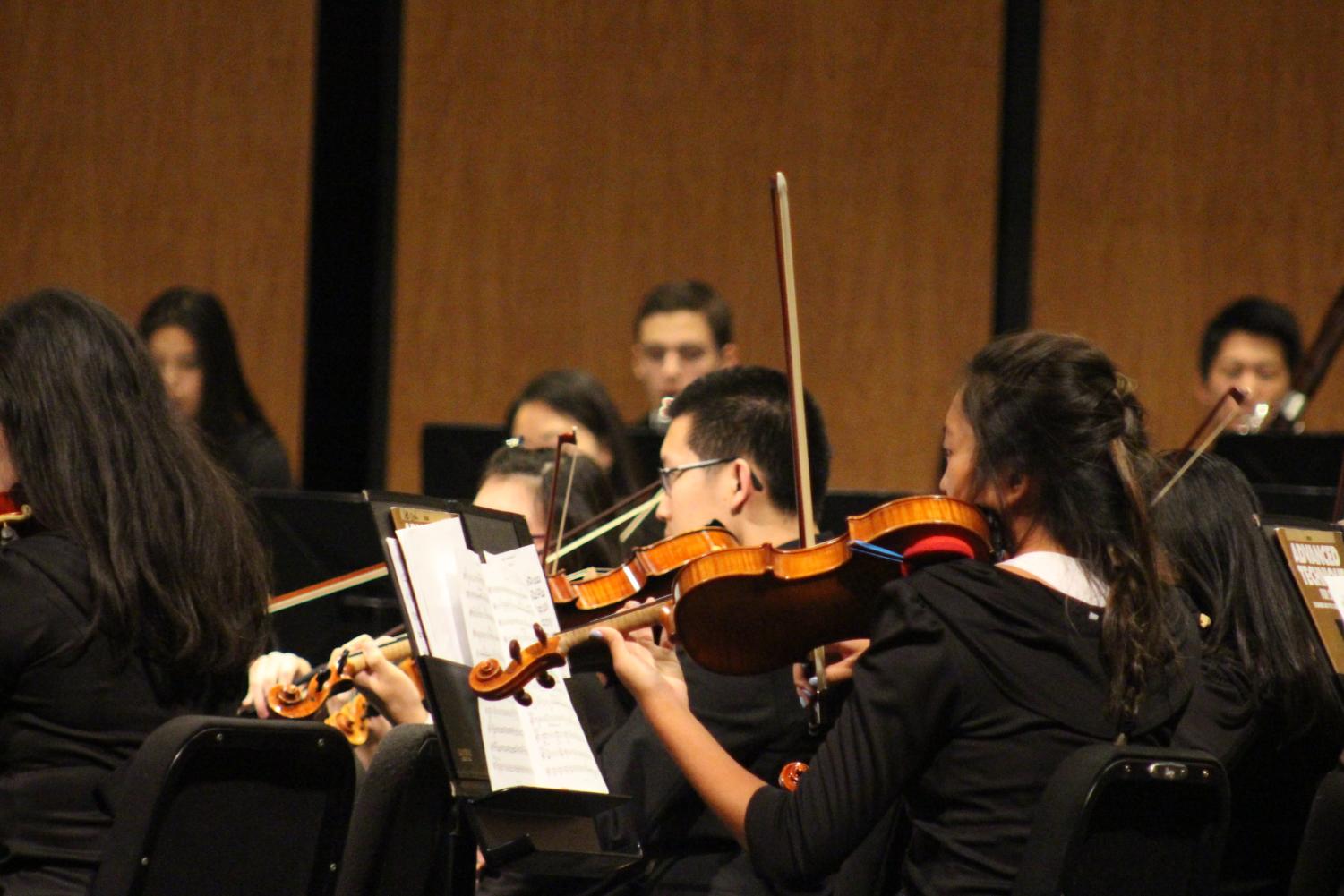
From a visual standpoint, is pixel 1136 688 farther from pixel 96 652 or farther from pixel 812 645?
pixel 96 652

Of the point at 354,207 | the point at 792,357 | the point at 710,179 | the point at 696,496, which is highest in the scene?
the point at 710,179

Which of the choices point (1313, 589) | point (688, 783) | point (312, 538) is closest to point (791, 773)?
point (688, 783)

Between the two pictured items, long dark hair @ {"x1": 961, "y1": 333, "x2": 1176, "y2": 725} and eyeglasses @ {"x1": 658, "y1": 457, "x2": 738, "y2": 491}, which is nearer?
long dark hair @ {"x1": 961, "y1": 333, "x2": 1176, "y2": 725}

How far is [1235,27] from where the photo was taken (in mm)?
5305

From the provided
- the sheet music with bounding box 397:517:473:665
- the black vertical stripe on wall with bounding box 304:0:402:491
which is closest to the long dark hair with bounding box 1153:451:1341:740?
the sheet music with bounding box 397:517:473:665

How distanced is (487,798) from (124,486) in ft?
2.00

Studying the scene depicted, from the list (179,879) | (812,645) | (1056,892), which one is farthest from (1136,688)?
(179,879)

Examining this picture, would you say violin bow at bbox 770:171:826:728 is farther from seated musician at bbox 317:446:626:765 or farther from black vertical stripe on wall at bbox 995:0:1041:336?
black vertical stripe on wall at bbox 995:0:1041:336

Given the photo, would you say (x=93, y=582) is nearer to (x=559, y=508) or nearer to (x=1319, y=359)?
(x=559, y=508)

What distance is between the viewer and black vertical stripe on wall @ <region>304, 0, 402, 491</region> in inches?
207

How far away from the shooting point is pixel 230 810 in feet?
5.91

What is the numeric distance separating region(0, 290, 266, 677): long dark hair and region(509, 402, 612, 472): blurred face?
144 cm

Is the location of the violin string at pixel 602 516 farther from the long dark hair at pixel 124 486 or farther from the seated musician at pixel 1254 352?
the seated musician at pixel 1254 352

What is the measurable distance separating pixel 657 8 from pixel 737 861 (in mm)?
3789
